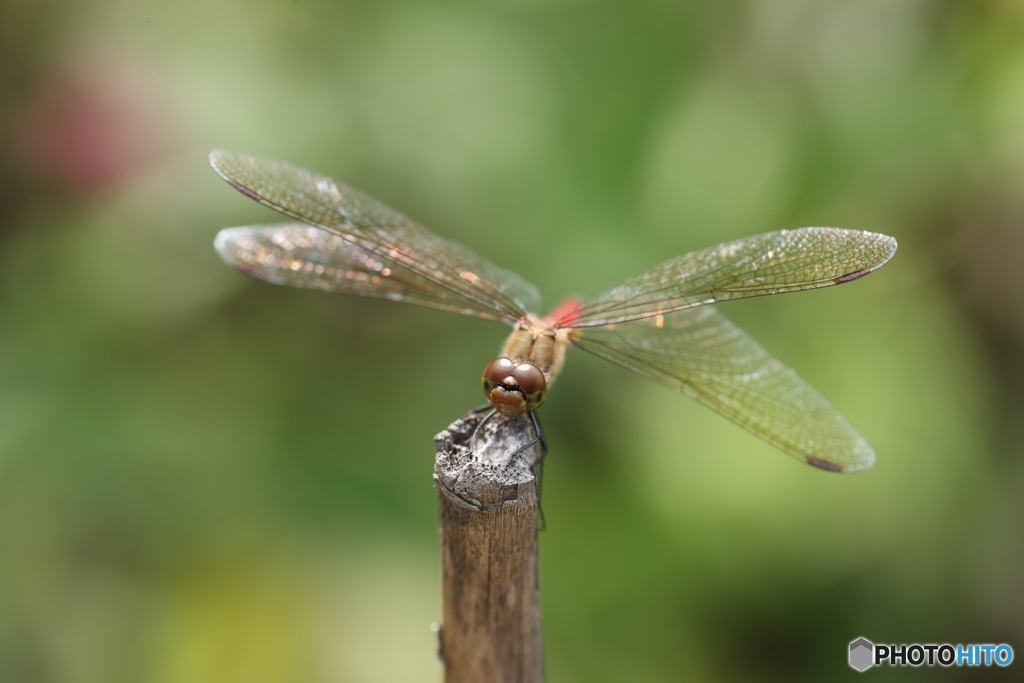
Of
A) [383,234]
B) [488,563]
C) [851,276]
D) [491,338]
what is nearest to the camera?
[488,563]

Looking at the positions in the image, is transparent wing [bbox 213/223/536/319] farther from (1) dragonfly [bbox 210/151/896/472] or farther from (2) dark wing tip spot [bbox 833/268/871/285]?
(2) dark wing tip spot [bbox 833/268/871/285]

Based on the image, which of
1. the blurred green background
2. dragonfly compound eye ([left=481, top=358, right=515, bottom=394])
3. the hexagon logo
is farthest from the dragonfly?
the hexagon logo

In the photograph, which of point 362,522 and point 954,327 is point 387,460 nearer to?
point 362,522

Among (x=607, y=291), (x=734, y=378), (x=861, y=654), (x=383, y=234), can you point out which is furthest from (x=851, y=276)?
(x=861, y=654)

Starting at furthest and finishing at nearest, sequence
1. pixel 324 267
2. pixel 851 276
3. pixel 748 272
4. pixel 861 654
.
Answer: pixel 861 654 → pixel 324 267 → pixel 748 272 → pixel 851 276

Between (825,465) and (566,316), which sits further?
(566,316)

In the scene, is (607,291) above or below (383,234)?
below

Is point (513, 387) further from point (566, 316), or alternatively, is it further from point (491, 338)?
point (491, 338)
